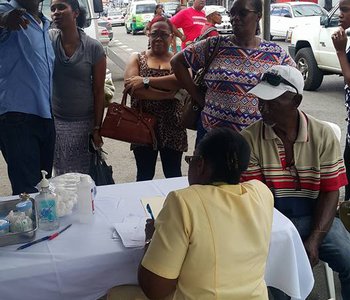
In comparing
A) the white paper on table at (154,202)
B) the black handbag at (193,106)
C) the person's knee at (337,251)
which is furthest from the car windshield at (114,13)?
the person's knee at (337,251)

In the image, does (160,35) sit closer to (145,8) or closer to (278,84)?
(278,84)

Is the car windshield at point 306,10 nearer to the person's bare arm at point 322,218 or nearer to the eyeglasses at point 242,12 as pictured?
the eyeglasses at point 242,12

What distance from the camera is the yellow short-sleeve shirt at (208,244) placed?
1.52 m

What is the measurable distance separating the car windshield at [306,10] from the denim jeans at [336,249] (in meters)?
15.7

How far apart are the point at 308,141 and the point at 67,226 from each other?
1.19 metres

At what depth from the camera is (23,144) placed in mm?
2898

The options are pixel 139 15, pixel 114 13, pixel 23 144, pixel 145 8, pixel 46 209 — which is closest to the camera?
pixel 46 209

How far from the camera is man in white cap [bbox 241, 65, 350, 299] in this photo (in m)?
2.31

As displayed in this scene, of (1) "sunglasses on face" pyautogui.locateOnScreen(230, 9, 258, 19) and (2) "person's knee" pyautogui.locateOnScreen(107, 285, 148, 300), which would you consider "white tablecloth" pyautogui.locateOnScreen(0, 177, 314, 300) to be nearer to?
(2) "person's knee" pyautogui.locateOnScreen(107, 285, 148, 300)

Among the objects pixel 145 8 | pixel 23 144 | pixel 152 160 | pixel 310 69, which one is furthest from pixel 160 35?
pixel 145 8

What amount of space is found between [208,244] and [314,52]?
307 inches

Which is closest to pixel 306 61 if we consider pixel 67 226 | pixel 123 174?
pixel 123 174

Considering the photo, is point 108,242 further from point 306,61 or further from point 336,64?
point 306,61

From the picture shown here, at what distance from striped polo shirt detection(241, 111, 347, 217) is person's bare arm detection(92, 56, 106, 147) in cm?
129
